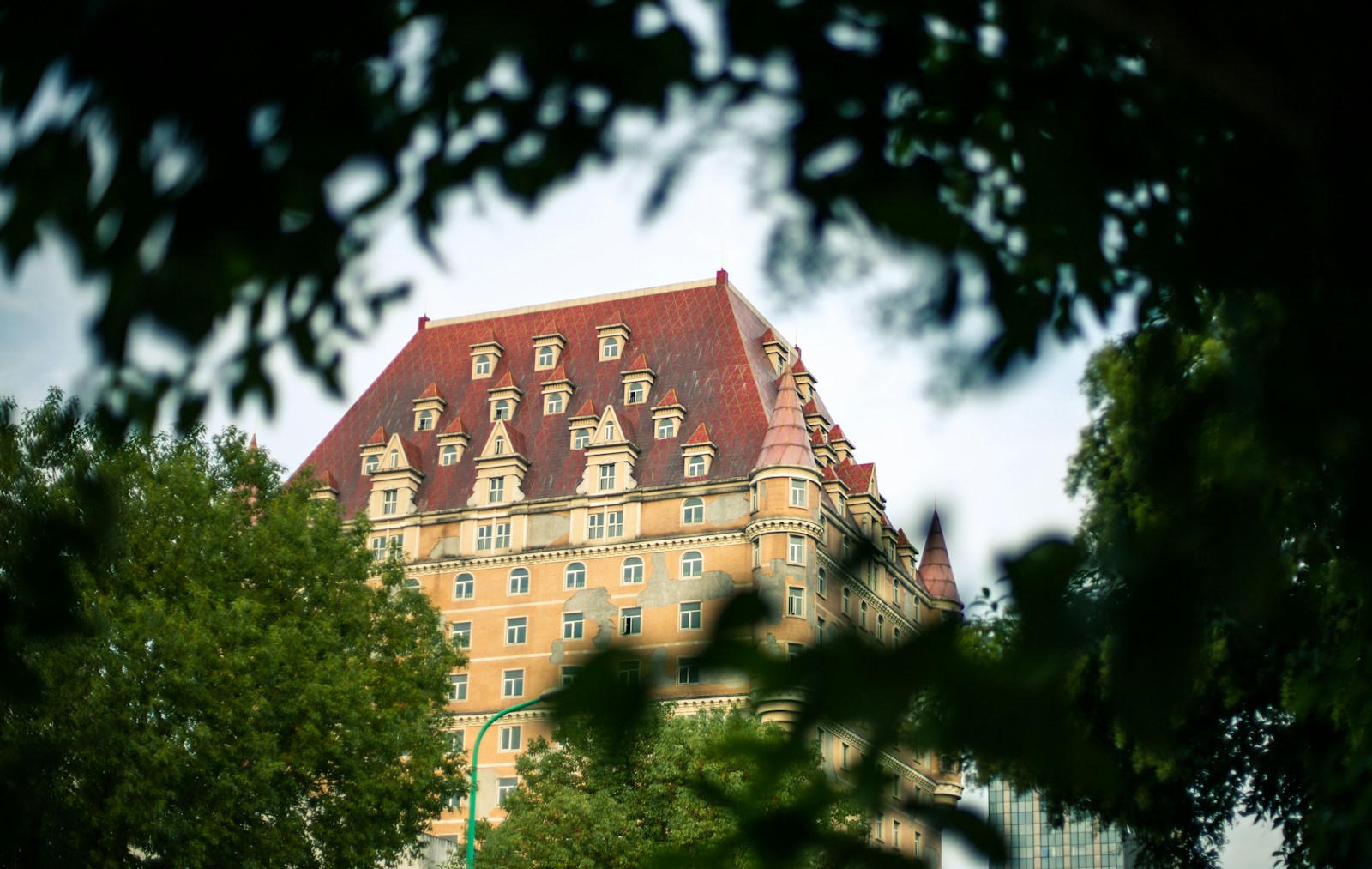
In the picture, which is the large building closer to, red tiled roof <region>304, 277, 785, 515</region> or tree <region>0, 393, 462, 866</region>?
red tiled roof <region>304, 277, 785, 515</region>

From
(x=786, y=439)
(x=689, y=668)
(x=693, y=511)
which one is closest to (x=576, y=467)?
(x=693, y=511)

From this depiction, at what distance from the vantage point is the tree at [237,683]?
94.4 ft

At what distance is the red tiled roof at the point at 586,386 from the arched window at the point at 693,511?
60.0 inches

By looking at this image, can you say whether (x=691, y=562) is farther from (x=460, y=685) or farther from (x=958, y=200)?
(x=958, y=200)

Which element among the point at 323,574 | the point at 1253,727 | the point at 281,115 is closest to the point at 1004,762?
the point at 281,115

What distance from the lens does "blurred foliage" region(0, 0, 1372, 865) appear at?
7.26ft

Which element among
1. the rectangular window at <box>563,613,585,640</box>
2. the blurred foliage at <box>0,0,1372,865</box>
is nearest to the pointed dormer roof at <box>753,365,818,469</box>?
the rectangular window at <box>563,613,585,640</box>

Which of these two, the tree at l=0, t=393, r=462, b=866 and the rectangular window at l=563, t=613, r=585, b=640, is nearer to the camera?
the tree at l=0, t=393, r=462, b=866

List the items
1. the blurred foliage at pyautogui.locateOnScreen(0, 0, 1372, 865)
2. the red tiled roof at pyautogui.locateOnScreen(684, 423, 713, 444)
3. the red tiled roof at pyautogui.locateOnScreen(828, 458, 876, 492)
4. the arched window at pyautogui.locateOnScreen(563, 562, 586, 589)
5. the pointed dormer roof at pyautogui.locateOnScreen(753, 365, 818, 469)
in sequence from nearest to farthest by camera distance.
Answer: the blurred foliage at pyautogui.locateOnScreen(0, 0, 1372, 865) → the pointed dormer roof at pyautogui.locateOnScreen(753, 365, 818, 469) → the arched window at pyautogui.locateOnScreen(563, 562, 586, 589) → the red tiled roof at pyautogui.locateOnScreen(684, 423, 713, 444) → the red tiled roof at pyautogui.locateOnScreen(828, 458, 876, 492)

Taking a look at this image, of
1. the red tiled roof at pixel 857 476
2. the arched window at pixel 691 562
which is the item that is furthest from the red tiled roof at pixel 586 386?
the red tiled roof at pixel 857 476

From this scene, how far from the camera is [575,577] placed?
7131 centimetres

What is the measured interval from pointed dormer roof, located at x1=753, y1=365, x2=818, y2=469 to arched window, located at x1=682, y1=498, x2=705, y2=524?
299 centimetres

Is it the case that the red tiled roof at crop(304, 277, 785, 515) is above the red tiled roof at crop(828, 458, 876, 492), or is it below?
above

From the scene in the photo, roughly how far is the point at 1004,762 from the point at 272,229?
3.00 m
